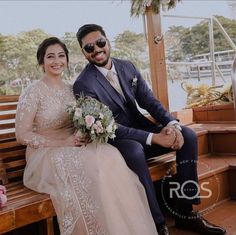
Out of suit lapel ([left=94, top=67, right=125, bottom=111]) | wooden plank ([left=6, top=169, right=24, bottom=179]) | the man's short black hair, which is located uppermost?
the man's short black hair

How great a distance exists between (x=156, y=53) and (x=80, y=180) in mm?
1737

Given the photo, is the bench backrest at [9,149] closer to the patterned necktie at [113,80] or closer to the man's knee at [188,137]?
the patterned necktie at [113,80]

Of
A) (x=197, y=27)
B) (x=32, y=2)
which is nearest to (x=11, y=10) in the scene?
(x=32, y=2)

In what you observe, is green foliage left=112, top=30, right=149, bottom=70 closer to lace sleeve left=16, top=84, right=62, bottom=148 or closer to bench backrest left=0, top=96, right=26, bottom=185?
bench backrest left=0, top=96, right=26, bottom=185

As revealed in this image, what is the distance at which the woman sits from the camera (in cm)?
168

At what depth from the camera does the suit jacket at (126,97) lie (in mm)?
2162

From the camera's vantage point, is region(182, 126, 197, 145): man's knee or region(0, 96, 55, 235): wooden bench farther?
region(182, 126, 197, 145): man's knee

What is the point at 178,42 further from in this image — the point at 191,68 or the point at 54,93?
the point at 54,93

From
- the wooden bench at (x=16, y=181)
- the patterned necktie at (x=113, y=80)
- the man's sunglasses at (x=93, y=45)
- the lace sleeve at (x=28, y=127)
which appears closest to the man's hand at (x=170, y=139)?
the wooden bench at (x=16, y=181)

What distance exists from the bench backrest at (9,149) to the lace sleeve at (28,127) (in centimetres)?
24

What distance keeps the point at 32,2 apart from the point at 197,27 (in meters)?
2.62

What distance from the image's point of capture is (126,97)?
2291 mm

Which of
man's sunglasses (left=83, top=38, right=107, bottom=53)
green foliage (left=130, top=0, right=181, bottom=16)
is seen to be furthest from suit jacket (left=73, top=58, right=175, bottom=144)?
green foliage (left=130, top=0, right=181, bottom=16)

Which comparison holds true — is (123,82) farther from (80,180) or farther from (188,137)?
(80,180)
